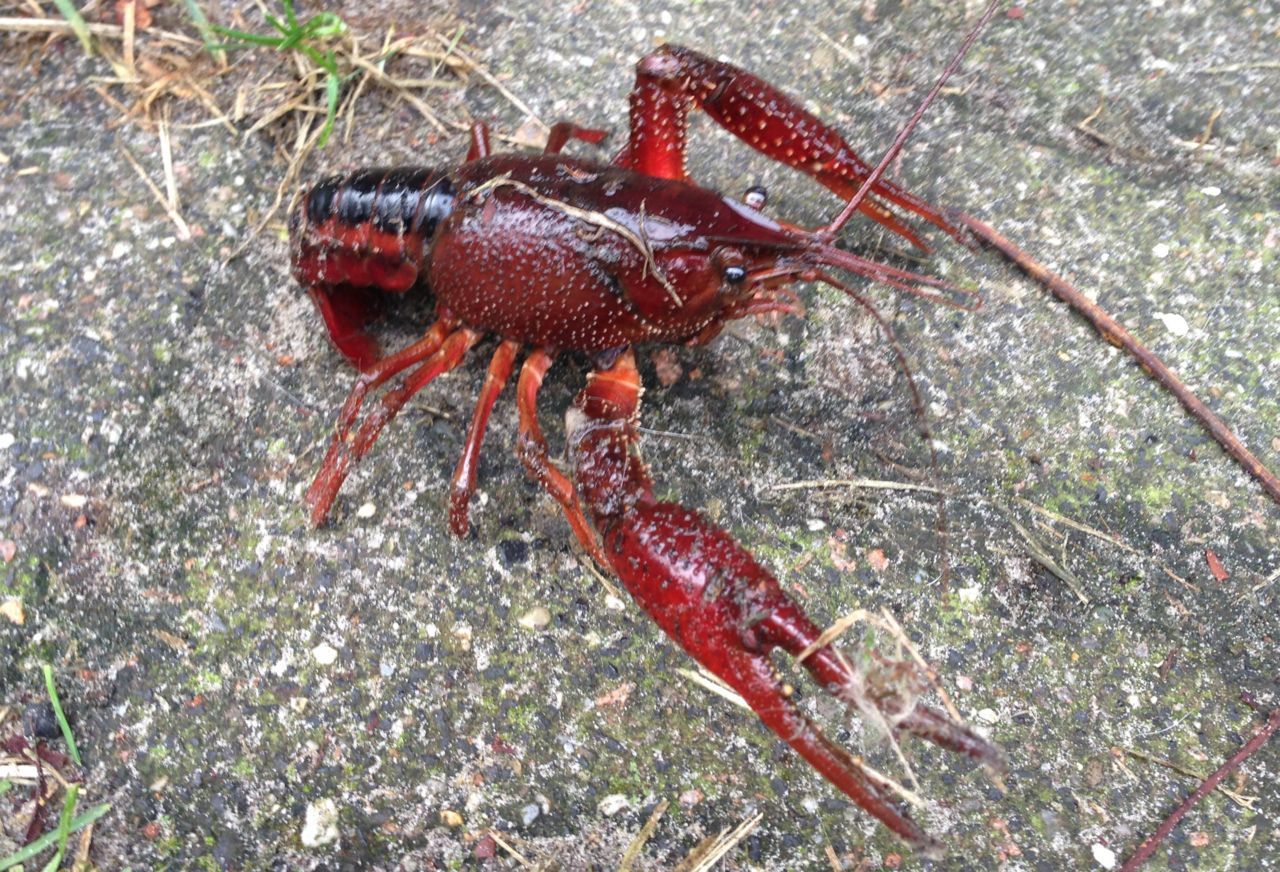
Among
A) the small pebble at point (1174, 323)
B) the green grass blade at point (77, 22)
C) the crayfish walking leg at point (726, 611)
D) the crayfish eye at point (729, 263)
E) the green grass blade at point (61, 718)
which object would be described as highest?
the small pebble at point (1174, 323)

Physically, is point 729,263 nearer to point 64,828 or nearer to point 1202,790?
point 1202,790

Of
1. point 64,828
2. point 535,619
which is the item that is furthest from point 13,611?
point 535,619

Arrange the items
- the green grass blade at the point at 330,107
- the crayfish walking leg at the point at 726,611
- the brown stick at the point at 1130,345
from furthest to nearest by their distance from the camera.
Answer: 1. the green grass blade at the point at 330,107
2. the brown stick at the point at 1130,345
3. the crayfish walking leg at the point at 726,611

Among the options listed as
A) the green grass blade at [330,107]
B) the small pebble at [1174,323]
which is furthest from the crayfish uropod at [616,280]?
the small pebble at [1174,323]

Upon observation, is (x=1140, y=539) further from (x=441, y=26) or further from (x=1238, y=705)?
(x=441, y=26)

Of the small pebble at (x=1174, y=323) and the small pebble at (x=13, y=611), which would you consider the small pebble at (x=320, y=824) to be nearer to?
the small pebble at (x=13, y=611)

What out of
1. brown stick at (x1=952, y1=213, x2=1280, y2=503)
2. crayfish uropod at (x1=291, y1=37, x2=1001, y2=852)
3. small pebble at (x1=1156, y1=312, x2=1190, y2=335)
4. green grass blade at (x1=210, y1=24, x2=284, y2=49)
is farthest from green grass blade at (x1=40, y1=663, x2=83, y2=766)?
small pebble at (x1=1156, y1=312, x2=1190, y2=335)

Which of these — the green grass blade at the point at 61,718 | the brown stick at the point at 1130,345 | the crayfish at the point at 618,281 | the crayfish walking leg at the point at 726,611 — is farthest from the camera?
the brown stick at the point at 1130,345

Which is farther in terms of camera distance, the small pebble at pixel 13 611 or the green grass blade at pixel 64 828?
the small pebble at pixel 13 611

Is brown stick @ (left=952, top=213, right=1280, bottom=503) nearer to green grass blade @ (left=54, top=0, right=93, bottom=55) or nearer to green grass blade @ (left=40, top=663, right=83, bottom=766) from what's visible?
green grass blade @ (left=40, top=663, right=83, bottom=766)
